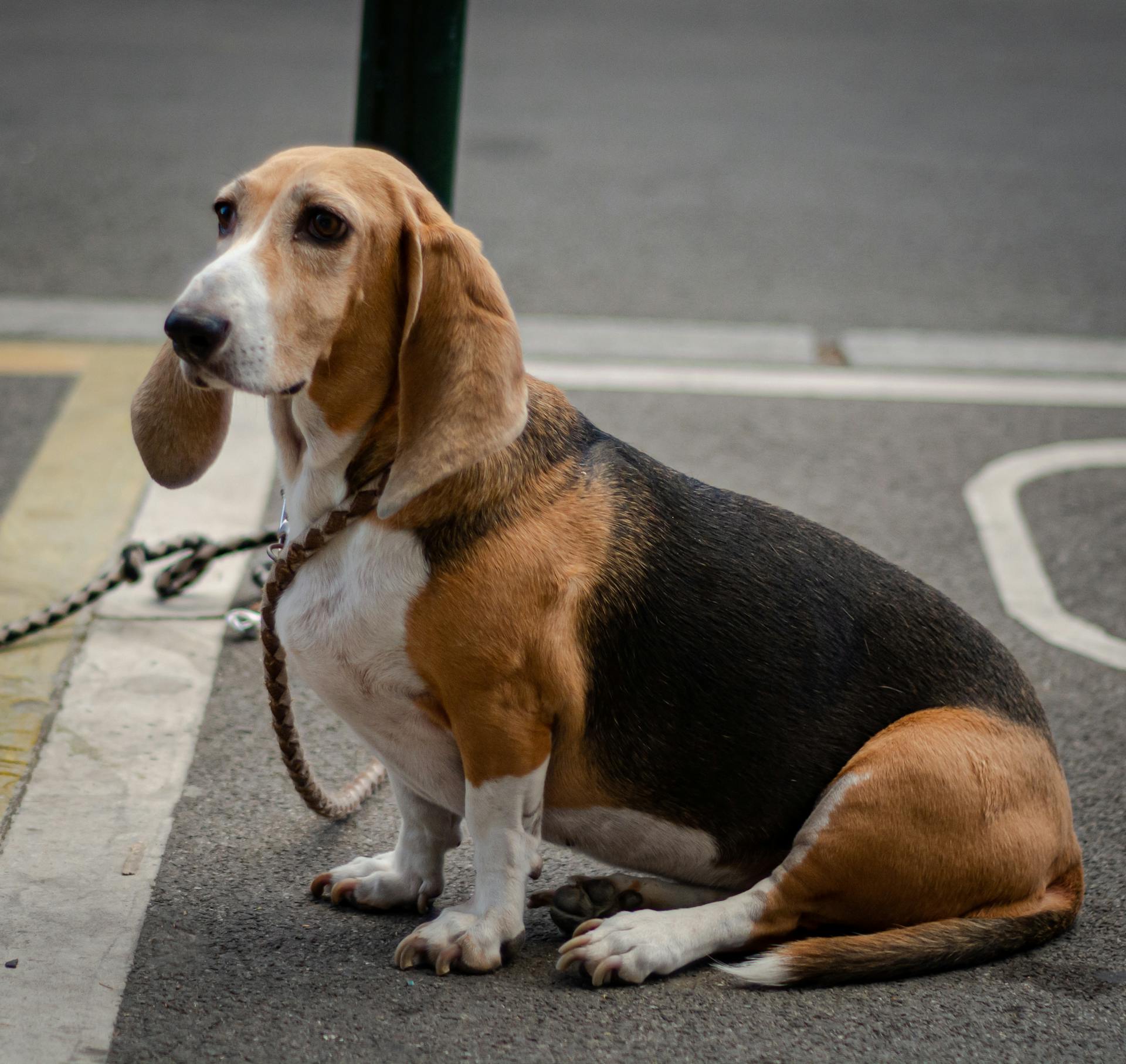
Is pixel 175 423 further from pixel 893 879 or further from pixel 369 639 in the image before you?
pixel 893 879

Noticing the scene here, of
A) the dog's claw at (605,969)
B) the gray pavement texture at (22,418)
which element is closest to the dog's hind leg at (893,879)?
the dog's claw at (605,969)

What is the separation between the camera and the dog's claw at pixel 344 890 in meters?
2.74

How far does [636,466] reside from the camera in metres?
2.69

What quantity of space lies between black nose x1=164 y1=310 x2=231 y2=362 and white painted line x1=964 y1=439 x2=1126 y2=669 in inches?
106

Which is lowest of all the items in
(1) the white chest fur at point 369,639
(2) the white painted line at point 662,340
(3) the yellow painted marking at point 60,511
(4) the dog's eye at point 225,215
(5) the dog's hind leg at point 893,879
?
(3) the yellow painted marking at point 60,511

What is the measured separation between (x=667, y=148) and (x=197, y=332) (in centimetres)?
742

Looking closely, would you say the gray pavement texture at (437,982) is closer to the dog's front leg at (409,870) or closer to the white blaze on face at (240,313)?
the dog's front leg at (409,870)

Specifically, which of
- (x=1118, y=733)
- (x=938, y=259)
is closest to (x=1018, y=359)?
(x=938, y=259)

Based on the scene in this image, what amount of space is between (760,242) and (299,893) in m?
5.48

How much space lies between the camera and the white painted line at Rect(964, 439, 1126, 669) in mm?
4031

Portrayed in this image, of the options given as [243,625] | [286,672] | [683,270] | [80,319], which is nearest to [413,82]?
[243,625]

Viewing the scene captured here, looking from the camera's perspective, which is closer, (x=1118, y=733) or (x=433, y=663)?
(x=433, y=663)

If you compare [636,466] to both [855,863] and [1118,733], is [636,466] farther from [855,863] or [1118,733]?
[1118,733]

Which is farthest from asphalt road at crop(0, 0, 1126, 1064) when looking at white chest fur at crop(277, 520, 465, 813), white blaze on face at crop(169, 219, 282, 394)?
white blaze on face at crop(169, 219, 282, 394)
